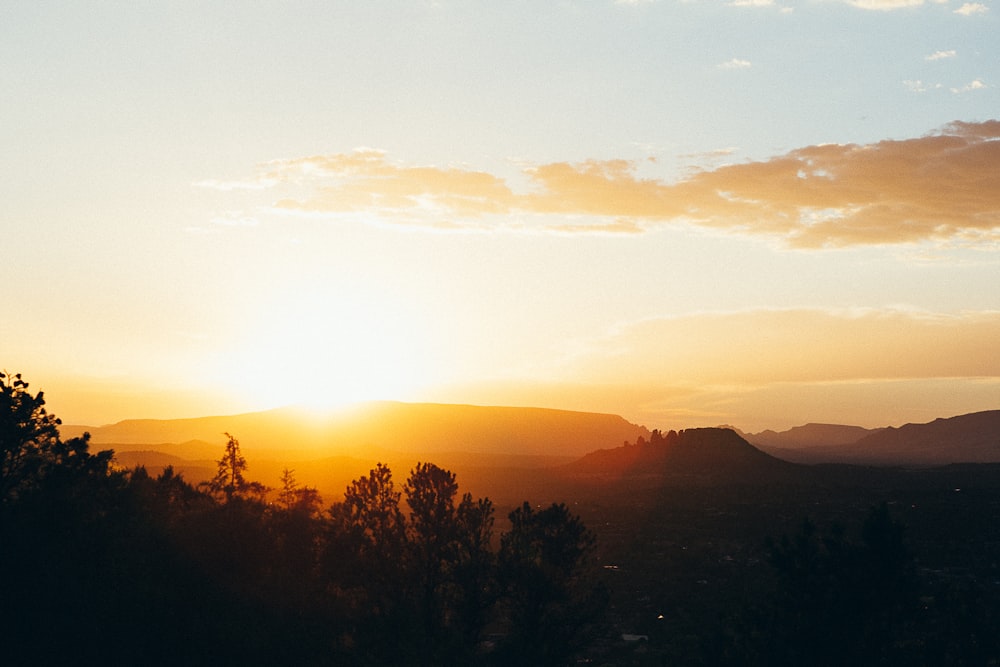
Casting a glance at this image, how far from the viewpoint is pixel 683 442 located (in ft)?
497

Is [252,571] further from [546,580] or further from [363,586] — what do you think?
[546,580]

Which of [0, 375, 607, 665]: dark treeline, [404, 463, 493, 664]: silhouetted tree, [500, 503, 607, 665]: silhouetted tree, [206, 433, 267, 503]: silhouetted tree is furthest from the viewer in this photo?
[206, 433, 267, 503]: silhouetted tree

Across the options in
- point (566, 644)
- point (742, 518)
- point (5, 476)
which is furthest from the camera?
point (742, 518)

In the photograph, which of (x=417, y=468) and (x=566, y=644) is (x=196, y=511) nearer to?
(x=417, y=468)

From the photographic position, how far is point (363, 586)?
120 ft

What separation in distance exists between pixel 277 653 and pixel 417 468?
10.2 metres

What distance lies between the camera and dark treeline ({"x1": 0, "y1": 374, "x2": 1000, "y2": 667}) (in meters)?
25.3

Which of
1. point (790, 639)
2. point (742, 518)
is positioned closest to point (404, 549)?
point (790, 639)

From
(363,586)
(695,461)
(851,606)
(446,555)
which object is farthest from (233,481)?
(695,461)

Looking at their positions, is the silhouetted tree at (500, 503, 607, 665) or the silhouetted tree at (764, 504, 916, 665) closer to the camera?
the silhouetted tree at (764, 504, 916, 665)

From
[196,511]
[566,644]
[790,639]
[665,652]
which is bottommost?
[665,652]

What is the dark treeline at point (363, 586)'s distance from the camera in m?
25.3

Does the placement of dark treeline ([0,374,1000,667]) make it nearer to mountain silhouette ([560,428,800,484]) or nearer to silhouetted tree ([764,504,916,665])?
silhouetted tree ([764,504,916,665])

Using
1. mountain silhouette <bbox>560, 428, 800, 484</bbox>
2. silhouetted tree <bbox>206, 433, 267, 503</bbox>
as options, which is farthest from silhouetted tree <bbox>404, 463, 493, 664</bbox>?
mountain silhouette <bbox>560, 428, 800, 484</bbox>
